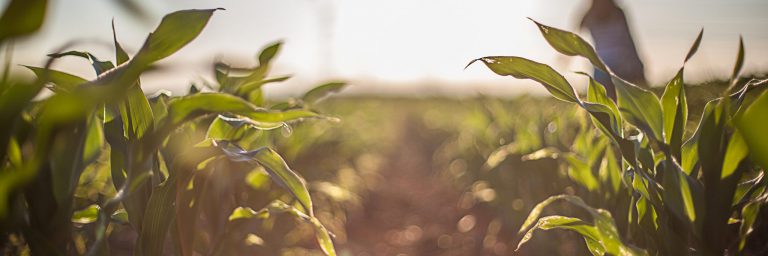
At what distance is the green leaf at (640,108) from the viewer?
1.18 meters

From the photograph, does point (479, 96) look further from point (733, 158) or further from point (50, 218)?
point (50, 218)

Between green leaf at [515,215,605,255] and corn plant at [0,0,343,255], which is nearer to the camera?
corn plant at [0,0,343,255]

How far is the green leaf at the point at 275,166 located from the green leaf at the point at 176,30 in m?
0.25

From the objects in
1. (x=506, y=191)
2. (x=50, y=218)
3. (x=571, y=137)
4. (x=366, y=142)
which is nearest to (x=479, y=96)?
(x=571, y=137)

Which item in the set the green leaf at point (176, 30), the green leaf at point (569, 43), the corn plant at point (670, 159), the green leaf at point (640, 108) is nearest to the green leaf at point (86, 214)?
the green leaf at point (176, 30)

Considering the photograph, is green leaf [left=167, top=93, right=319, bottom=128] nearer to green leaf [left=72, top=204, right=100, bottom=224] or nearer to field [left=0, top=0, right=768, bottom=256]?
field [left=0, top=0, right=768, bottom=256]

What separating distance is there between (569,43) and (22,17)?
3.52ft

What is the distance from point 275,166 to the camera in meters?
1.12

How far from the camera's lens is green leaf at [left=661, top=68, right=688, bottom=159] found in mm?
1188

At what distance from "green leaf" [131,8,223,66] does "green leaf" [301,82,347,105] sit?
0.86 meters

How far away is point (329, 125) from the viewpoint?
4.29 m

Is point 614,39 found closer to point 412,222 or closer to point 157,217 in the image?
point 412,222

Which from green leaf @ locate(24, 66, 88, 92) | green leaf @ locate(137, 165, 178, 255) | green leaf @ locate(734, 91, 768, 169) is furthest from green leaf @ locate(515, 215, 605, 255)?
green leaf @ locate(24, 66, 88, 92)

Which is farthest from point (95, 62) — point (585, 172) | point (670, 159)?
point (585, 172)
